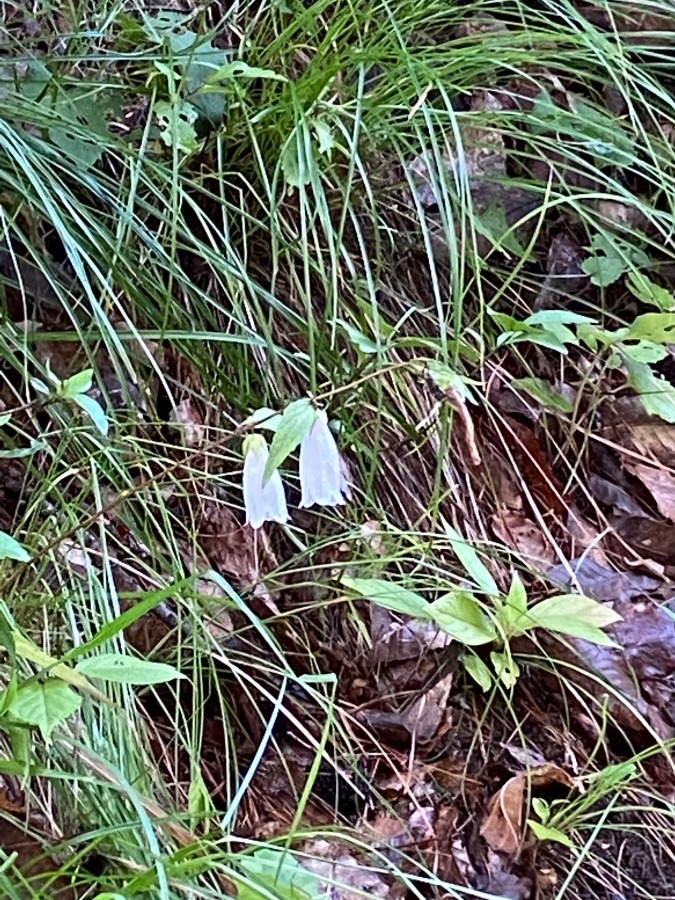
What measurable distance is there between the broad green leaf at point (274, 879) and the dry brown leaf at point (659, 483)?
831 millimetres

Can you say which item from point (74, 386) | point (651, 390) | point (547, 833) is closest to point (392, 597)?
point (547, 833)

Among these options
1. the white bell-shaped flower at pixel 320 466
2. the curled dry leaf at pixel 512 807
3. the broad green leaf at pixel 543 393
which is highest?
the white bell-shaped flower at pixel 320 466

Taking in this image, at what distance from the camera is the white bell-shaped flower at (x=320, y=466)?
0.86 meters

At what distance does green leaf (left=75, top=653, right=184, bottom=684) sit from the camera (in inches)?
28.9

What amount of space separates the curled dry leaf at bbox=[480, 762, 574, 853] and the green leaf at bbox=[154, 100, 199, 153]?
895mm

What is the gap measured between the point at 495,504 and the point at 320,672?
38cm

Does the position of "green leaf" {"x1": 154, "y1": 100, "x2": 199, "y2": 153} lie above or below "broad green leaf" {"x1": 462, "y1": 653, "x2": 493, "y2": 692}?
above

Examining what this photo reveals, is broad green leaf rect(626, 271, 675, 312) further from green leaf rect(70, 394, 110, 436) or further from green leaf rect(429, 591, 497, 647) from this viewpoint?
green leaf rect(70, 394, 110, 436)

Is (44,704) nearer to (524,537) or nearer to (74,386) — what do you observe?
(74,386)

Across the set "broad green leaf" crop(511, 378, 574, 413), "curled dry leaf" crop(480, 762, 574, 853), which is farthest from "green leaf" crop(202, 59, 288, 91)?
"curled dry leaf" crop(480, 762, 574, 853)

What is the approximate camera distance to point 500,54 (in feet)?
4.67

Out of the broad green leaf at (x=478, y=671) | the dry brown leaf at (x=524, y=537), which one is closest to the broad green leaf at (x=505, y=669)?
the broad green leaf at (x=478, y=671)

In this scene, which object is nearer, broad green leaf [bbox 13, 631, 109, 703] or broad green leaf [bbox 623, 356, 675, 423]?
broad green leaf [bbox 13, 631, 109, 703]

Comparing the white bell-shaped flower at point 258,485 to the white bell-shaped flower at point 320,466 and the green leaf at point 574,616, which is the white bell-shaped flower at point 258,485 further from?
the green leaf at point 574,616
